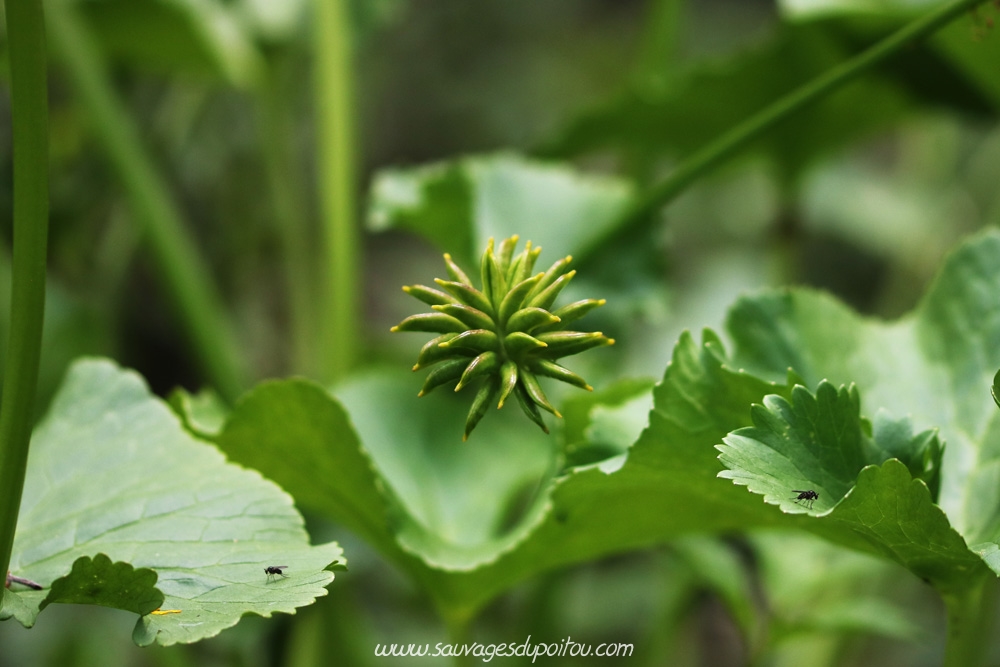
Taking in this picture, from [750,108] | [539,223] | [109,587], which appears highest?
[750,108]

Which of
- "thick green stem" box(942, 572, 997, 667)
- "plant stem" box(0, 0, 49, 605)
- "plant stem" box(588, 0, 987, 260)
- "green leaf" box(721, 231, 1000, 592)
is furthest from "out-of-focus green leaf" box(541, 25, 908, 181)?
"plant stem" box(0, 0, 49, 605)

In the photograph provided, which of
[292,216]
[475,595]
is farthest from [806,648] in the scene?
[292,216]

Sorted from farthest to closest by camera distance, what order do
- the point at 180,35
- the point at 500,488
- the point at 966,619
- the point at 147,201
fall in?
1. the point at 180,35
2. the point at 147,201
3. the point at 500,488
4. the point at 966,619

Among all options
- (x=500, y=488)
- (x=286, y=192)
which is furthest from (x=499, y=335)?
(x=286, y=192)

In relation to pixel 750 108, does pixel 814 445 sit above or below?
below

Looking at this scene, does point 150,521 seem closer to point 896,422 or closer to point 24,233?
point 24,233
